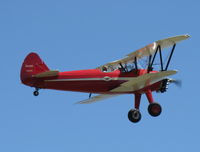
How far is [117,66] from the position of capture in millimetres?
35000

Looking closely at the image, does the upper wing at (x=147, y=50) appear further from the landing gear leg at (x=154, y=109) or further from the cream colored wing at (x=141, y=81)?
the landing gear leg at (x=154, y=109)

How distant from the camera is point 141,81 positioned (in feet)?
111

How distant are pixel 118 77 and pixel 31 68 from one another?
13.9ft

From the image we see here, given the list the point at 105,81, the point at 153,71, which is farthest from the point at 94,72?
the point at 153,71

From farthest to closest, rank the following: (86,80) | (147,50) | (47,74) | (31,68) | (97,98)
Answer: (97,98) < (147,50) < (86,80) < (31,68) < (47,74)

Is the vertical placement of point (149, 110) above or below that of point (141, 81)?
below

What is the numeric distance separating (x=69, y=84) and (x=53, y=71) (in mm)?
1050

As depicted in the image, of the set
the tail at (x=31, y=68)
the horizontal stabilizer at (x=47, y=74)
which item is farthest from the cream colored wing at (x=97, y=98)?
the horizontal stabilizer at (x=47, y=74)

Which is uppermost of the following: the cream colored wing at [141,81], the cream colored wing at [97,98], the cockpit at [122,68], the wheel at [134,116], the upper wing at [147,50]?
the upper wing at [147,50]

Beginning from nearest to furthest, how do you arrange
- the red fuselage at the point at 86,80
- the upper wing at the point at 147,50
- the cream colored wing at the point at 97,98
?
the red fuselage at the point at 86,80, the upper wing at the point at 147,50, the cream colored wing at the point at 97,98

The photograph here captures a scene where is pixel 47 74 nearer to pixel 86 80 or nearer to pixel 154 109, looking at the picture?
pixel 86 80

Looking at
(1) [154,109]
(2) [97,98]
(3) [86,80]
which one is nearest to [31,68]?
(3) [86,80]

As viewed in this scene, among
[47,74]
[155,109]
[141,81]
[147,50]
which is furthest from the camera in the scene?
[147,50]

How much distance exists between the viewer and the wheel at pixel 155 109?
3434 centimetres
